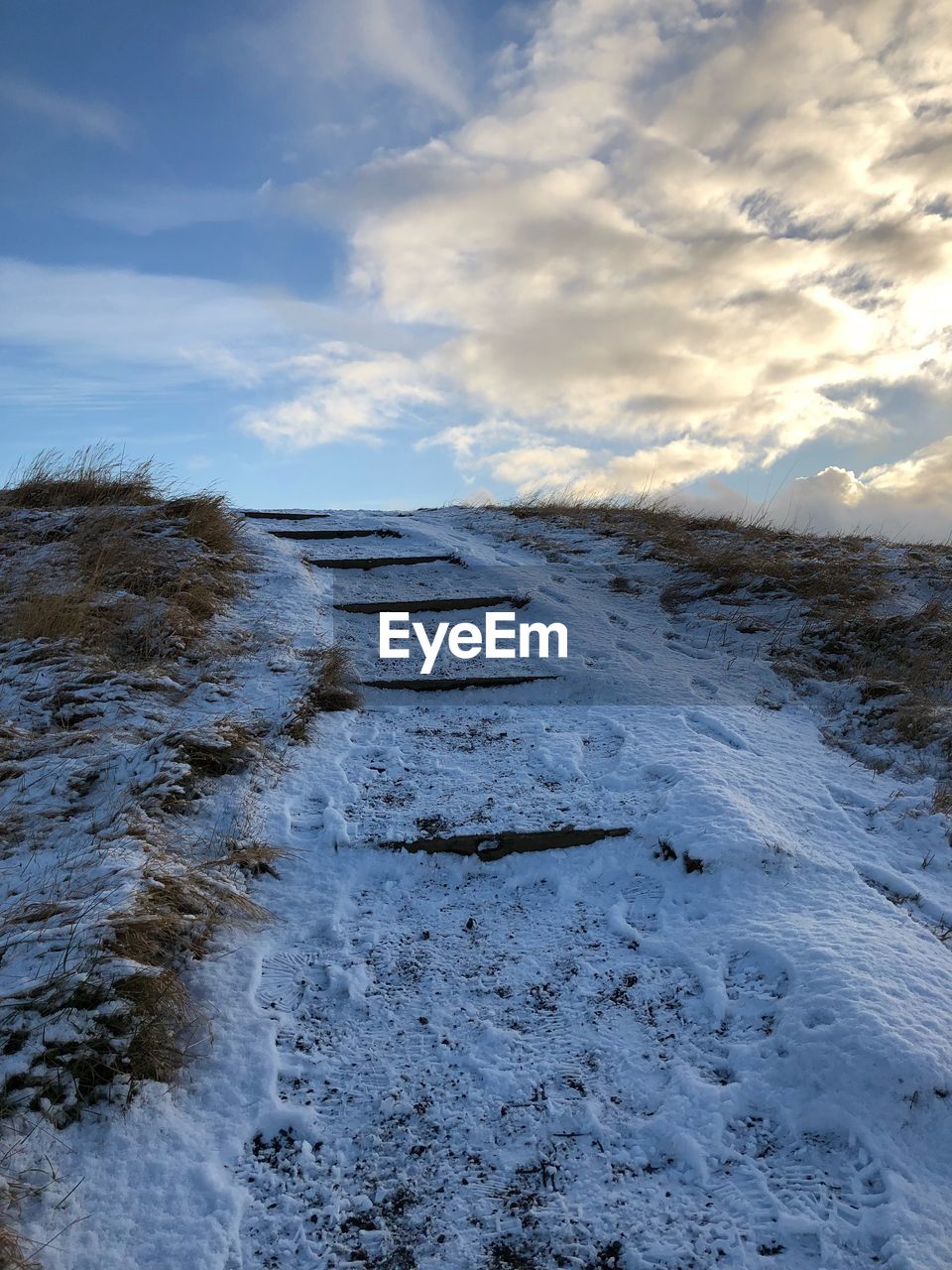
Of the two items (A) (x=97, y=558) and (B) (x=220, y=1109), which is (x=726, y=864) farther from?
(A) (x=97, y=558)

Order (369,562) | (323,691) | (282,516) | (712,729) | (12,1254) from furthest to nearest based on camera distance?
(282,516) → (369,562) → (323,691) → (712,729) → (12,1254)

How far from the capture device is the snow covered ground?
2.06 m

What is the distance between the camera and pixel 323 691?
5.00m

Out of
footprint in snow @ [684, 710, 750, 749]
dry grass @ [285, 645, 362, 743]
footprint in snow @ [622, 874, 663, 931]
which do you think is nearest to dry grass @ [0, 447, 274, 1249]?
dry grass @ [285, 645, 362, 743]

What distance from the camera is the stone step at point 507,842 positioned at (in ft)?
12.1

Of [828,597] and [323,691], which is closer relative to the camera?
[323,691]

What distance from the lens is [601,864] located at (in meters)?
3.62

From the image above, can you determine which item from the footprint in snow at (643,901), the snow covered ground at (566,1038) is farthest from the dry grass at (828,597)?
the footprint in snow at (643,901)

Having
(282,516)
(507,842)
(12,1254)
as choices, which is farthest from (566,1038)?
(282,516)

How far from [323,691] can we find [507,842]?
6.07ft

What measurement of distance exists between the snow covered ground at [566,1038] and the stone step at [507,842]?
5cm

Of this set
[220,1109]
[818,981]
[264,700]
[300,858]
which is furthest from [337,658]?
[818,981]

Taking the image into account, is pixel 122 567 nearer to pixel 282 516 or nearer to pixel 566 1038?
pixel 282 516

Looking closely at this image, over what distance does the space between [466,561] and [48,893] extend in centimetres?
563
